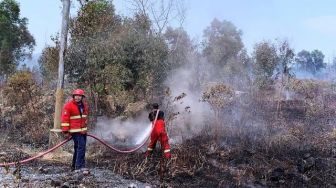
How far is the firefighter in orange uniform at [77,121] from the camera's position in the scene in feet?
30.8

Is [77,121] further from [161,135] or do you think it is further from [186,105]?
[186,105]

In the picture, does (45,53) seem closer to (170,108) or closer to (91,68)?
(91,68)

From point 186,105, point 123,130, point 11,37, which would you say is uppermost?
point 11,37

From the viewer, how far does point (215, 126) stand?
48.5ft

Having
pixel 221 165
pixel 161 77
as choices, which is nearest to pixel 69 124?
pixel 221 165

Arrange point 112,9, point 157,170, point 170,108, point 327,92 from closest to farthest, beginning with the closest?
point 157,170
point 170,108
point 112,9
point 327,92

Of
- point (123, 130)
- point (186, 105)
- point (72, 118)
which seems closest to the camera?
point (72, 118)

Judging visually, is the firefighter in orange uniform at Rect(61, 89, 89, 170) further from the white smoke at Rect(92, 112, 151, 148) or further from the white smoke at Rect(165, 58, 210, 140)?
the white smoke at Rect(92, 112, 151, 148)

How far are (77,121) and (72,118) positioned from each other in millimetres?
127

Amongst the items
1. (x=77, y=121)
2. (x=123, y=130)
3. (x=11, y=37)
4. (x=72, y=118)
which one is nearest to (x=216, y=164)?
(x=77, y=121)

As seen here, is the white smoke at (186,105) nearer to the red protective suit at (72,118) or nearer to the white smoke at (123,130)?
the white smoke at (123,130)

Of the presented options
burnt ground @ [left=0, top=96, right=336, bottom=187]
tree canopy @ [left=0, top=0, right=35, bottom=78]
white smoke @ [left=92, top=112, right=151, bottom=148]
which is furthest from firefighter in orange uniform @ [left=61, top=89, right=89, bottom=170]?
tree canopy @ [left=0, top=0, right=35, bottom=78]

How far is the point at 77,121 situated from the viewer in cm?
950

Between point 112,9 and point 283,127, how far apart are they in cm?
980
